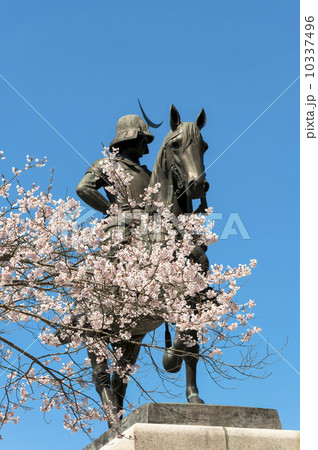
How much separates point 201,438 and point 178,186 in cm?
336

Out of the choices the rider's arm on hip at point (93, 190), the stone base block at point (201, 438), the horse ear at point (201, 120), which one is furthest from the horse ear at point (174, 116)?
the stone base block at point (201, 438)

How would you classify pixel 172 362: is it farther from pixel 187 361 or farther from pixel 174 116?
pixel 174 116

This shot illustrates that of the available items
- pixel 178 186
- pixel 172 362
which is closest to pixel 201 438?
pixel 172 362

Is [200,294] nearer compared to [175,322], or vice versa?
[175,322]

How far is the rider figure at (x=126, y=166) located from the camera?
10.1m

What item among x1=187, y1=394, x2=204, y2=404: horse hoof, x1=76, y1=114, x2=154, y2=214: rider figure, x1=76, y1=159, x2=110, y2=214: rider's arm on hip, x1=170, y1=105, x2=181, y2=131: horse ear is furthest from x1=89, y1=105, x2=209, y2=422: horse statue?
x1=76, y1=159, x2=110, y2=214: rider's arm on hip

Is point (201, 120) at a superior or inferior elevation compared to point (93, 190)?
superior

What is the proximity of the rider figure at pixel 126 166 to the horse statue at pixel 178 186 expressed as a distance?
98 cm

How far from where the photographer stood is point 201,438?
6953 mm

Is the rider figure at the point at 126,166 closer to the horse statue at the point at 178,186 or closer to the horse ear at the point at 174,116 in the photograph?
the horse statue at the point at 178,186

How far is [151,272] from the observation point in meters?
7.48

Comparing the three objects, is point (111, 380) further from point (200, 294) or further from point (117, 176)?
point (117, 176)

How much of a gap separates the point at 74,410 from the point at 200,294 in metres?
2.07
